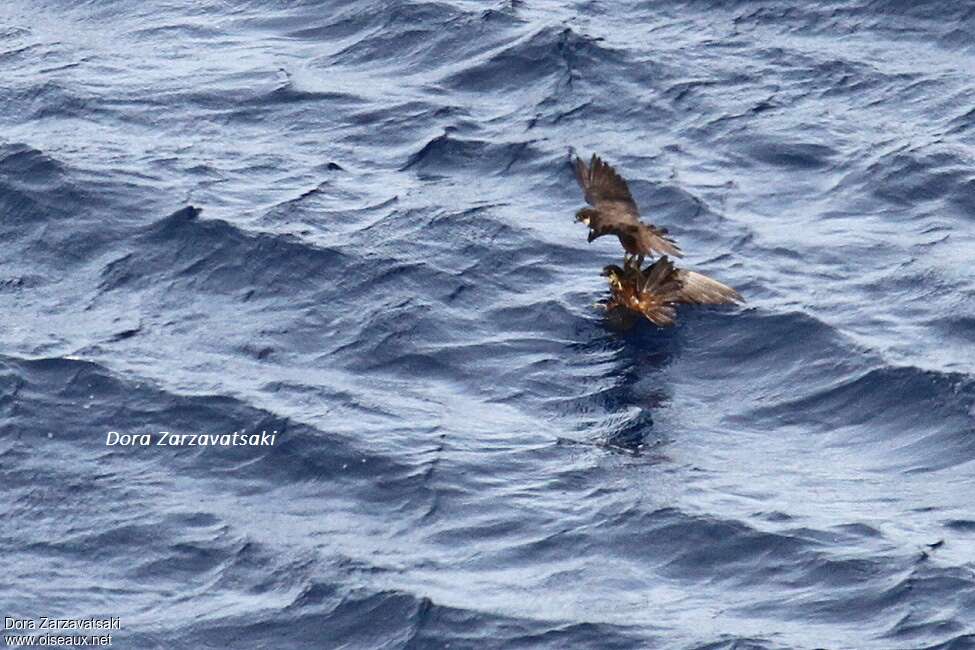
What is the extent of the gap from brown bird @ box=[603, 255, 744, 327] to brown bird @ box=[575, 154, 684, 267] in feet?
0.51

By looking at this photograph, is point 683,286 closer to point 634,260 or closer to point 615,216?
point 634,260

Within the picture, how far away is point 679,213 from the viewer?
2161 centimetres

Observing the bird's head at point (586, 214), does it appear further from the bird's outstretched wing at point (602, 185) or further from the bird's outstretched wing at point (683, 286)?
the bird's outstretched wing at point (683, 286)

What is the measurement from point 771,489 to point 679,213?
513cm

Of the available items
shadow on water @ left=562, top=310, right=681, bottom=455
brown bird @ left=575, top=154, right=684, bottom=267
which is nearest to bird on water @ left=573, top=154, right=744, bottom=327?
brown bird @ left=575, top=154, right=684, bottom=267

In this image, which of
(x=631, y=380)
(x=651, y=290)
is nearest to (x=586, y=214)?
(x=651, y=290)

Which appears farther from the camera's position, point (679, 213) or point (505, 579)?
point (679, 213)

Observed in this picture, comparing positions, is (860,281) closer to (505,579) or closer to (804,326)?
(804,326)

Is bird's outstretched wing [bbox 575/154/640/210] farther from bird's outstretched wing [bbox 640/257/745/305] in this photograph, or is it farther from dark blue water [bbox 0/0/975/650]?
dark blue water [bbox 0/0/975/650]

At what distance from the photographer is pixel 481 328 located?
19703 millimetres

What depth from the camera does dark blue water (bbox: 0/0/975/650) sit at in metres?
16.0

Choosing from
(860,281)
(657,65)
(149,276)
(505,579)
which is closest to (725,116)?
(657,65)

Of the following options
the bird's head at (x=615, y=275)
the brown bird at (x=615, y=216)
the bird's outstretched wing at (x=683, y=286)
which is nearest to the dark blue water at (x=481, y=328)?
the bird's outstretched wing at (x=683, y=286)

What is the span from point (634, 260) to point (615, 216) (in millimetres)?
510
